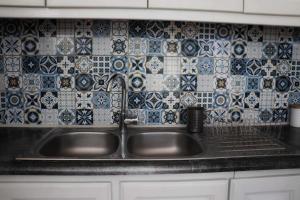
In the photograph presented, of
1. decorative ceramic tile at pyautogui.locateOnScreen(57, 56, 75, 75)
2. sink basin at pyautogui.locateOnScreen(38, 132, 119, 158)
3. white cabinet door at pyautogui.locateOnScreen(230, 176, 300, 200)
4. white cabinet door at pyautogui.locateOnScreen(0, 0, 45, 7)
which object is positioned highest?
white cabinet door at pyautogui.locateOnScreen(0, 0, 45, 7)

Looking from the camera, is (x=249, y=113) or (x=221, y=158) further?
(x=249, y=113)

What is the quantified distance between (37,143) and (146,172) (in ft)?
1.84

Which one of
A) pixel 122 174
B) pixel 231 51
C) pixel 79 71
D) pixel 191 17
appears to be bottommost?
pixel 122 174

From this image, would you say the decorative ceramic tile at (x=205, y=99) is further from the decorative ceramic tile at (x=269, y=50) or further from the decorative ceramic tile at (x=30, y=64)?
the decorative ceramic tile at (x=30, y=64)

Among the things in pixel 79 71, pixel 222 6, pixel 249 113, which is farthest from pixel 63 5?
pixel 249 113

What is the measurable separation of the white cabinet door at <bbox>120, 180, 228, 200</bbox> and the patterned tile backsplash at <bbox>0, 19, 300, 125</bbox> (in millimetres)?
566

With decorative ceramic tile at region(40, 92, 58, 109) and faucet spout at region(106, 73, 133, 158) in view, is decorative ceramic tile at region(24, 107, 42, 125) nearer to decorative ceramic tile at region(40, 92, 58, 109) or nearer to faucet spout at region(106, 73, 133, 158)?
decorative ceramic tile at region(40, 92, 58, 109)

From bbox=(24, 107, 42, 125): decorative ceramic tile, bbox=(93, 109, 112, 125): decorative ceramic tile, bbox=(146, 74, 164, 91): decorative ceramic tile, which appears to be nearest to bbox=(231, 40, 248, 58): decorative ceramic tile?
bbox=(146, 74, 164, 91): decorative ceramic tile

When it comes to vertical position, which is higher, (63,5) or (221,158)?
(63,5)

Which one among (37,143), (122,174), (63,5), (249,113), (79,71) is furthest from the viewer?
(249,113)

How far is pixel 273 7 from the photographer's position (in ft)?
4.64

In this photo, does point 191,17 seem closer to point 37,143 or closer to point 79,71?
point 79,71

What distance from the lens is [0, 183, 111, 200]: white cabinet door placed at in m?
1.19

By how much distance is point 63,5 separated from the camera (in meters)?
1.32
